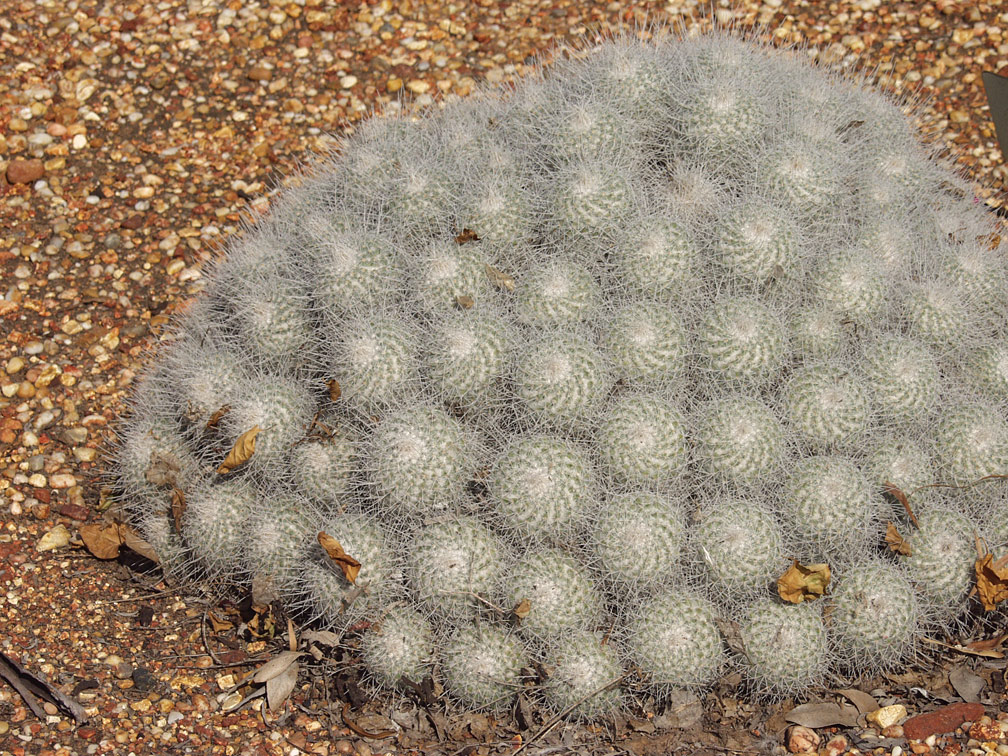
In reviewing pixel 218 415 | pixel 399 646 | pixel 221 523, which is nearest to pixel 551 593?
pixel 399 646

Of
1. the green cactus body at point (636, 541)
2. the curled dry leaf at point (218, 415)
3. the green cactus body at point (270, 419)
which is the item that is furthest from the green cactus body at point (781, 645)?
the curled dry leaf at point (218, 415)

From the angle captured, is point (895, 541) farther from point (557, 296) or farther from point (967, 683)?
point (557, 296)

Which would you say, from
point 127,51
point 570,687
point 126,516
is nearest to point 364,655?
point 570,687

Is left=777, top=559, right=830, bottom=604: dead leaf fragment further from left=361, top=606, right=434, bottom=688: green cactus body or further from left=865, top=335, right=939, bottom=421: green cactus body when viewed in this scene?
left=361, top=606, right=434, bottom=688: green cactus body

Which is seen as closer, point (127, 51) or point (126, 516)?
point (126, 516)

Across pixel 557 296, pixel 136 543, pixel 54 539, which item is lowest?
pixel 54 539

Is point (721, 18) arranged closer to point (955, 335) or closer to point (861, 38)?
point (861, 38)
